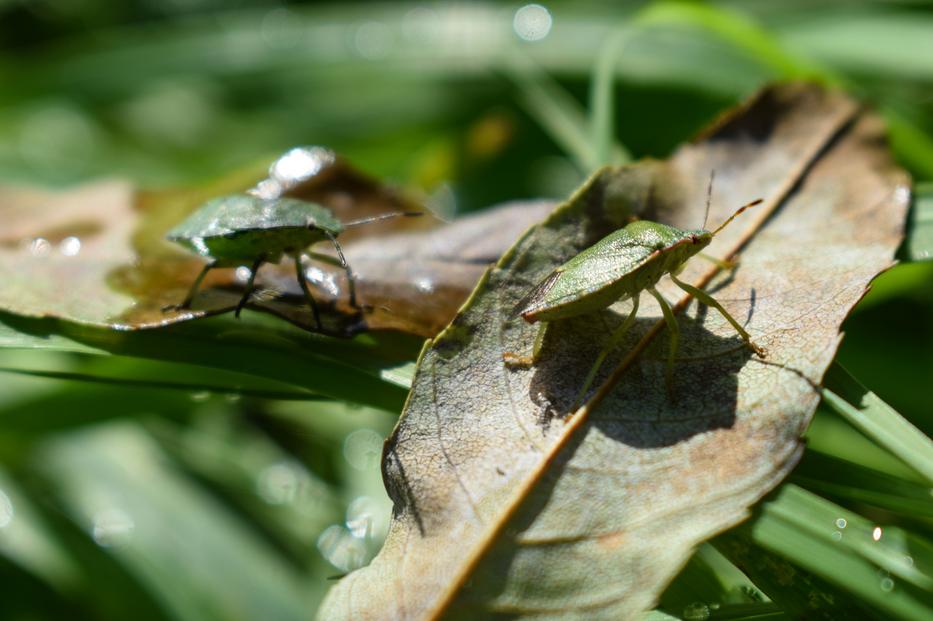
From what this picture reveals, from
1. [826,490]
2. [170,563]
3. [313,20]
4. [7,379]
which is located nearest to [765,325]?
[826,490]

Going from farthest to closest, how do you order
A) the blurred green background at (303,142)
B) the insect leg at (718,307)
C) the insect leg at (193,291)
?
the blurred green background at (303,142) → the insect leg at (193,291) → the insect leg at (718,307)

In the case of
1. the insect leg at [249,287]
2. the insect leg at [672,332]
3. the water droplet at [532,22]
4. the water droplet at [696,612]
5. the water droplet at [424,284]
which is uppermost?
the water droplet at [532,22]

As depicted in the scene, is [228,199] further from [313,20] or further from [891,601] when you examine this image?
[313,20]

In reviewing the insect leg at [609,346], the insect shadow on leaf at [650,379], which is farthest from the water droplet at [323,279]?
the insect leg at [609,346]

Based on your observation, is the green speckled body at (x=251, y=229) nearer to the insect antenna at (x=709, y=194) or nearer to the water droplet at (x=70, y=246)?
the water droplet at (x=70, y=246)

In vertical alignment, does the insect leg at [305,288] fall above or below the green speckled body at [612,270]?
below

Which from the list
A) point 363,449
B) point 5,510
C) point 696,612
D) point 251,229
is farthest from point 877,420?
point 5,510

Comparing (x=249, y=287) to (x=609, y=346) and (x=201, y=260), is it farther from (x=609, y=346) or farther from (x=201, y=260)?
(x=609, y=346)
